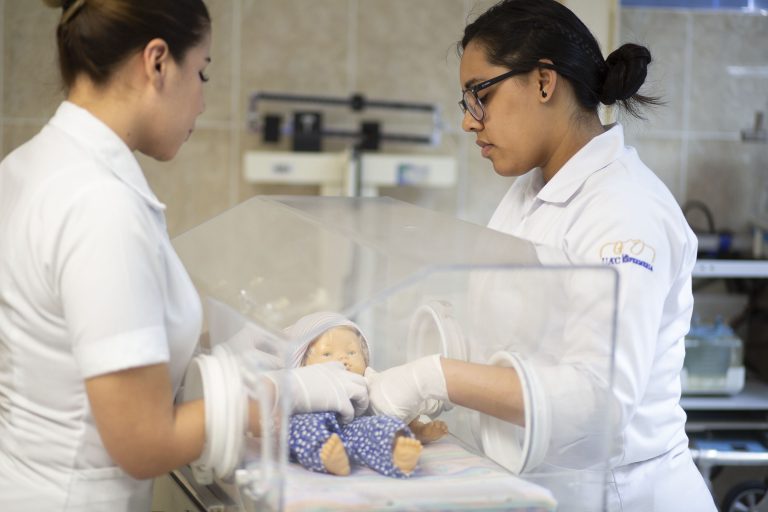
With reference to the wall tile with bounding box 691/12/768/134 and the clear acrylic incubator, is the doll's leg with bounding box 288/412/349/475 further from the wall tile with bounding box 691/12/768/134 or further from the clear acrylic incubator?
the wall tile with bounding box 691/12/768/134

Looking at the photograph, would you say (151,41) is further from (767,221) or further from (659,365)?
(767,221)

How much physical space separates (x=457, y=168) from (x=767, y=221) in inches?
38.4

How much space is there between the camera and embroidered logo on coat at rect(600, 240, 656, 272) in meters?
1.29

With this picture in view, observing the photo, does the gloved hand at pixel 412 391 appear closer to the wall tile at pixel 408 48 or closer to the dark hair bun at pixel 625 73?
the dark hair bun at pixel 625 73

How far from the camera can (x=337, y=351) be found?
1.47 m

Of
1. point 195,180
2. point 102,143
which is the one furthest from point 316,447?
point 195,180

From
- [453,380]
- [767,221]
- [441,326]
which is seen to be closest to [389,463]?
[453,380]

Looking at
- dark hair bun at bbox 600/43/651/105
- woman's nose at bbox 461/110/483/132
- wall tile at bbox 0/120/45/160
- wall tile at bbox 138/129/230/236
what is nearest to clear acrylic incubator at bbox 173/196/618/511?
A: woman's nose at bbox 461/110/483/132

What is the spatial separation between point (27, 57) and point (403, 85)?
117cm

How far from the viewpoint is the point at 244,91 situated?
10.3ft

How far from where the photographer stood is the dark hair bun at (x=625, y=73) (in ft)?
4.99

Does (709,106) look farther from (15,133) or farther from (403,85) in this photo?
(15,133)

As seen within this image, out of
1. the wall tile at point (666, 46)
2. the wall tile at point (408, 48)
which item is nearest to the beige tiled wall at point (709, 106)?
the wall tile at point (666, 46)

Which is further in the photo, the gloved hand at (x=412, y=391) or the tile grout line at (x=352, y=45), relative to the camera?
the tile grout line at (x=352, y=45)
